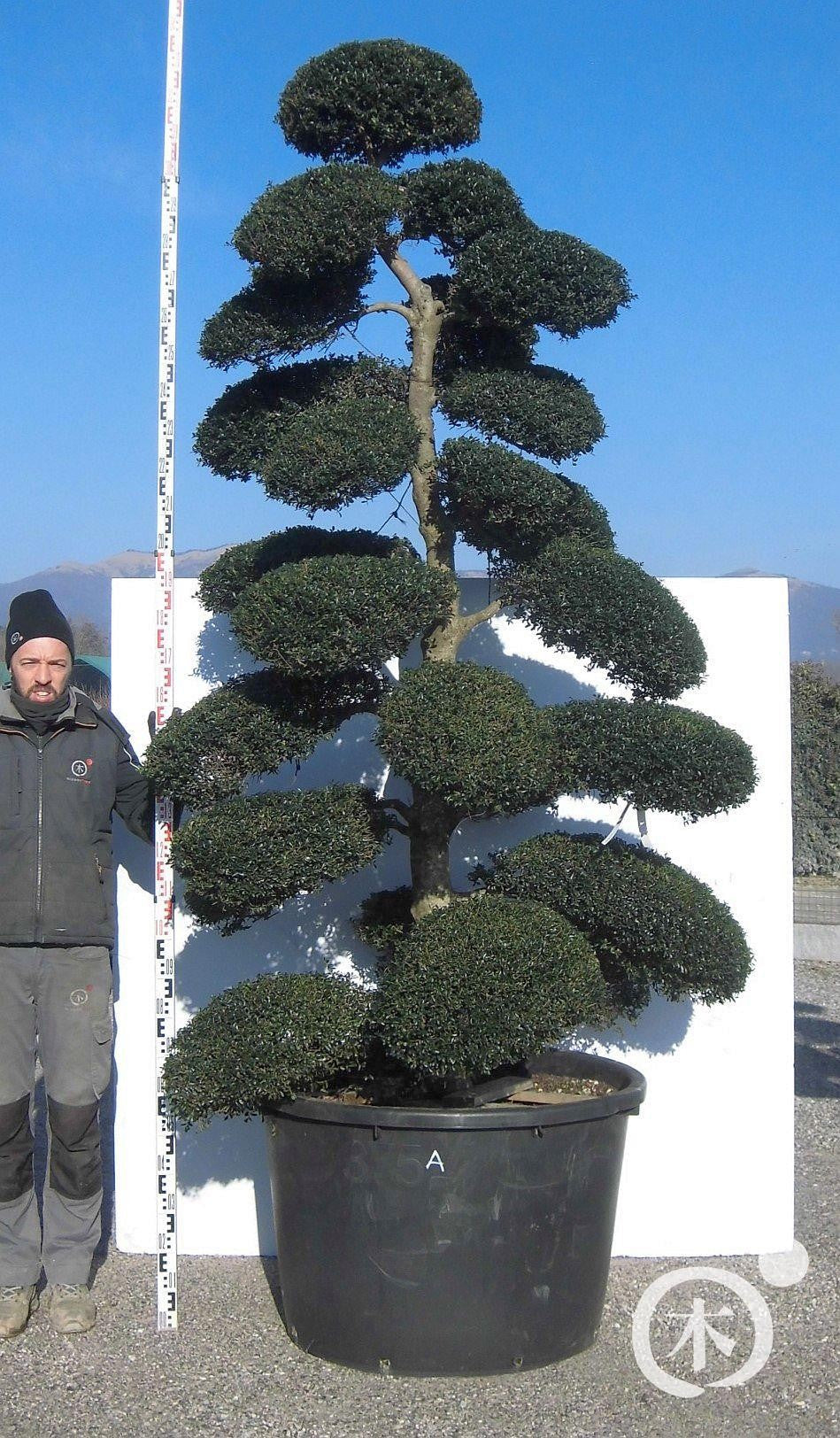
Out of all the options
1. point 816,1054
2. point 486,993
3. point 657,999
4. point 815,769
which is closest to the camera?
point 486,993

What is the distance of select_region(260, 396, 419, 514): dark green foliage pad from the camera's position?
3.54 metres

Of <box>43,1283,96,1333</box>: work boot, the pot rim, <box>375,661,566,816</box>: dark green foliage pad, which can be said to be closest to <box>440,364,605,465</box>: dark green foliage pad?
<box>375,661,566,816</box>: dark green foliage pad

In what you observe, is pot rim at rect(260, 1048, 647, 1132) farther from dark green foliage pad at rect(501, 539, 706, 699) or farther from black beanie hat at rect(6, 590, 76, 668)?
black beanie hat at rect(6, 590, 76, 668)

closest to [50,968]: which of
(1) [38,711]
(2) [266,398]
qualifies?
(1) [38,711]

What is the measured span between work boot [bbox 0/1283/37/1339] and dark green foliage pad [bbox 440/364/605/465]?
2.76 m

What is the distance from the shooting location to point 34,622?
13.1 feet

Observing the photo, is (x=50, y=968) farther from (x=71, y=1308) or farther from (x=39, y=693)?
(x=71, y=1308)

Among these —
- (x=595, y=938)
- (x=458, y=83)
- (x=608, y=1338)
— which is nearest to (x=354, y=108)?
(x=458, y=83)

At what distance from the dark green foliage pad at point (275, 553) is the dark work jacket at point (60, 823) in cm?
53

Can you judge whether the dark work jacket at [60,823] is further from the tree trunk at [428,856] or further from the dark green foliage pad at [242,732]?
the tree trunk at [428,856]

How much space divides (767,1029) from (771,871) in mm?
522

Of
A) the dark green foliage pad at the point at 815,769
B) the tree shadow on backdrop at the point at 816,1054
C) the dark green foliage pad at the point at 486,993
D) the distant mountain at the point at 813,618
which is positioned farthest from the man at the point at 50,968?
the distant mountain at the point at 813,618

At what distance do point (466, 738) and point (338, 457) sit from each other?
2.64 feet

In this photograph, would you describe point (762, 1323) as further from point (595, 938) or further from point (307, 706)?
point (307, 706)
